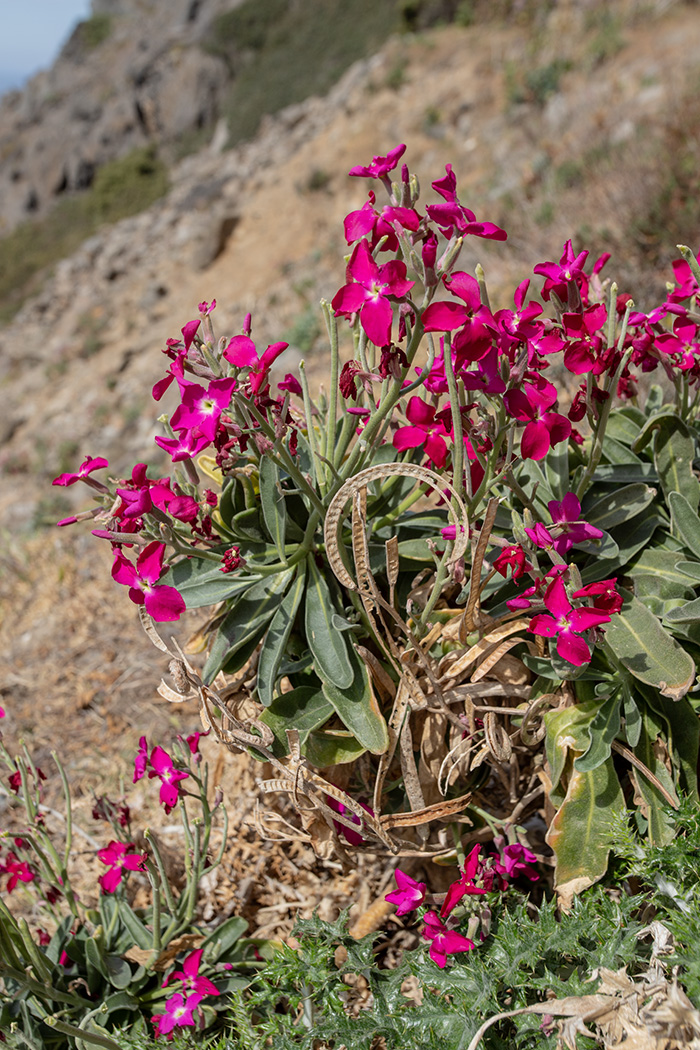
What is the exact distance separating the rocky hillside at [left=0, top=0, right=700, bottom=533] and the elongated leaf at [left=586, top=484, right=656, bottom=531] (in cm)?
334

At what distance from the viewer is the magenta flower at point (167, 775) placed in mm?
1971

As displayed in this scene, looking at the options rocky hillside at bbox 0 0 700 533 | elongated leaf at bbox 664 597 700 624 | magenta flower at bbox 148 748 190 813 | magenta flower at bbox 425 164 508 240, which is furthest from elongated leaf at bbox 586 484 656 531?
rocky hillside at bbox 0 0 700 533

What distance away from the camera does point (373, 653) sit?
73.2 inches

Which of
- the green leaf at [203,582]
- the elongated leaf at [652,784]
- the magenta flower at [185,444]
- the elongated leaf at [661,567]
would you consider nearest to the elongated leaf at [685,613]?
the elongated leaf at [661,567]

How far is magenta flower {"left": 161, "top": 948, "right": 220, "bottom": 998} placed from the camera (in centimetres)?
180

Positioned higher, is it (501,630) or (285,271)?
(501,630)

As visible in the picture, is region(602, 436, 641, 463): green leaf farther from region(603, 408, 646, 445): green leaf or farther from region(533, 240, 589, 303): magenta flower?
region(533, 240, 589, 303): magenta flower

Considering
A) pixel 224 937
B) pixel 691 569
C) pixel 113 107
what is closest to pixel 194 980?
pixel 224 937

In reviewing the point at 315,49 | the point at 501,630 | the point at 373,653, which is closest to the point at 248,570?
the point at 373,653

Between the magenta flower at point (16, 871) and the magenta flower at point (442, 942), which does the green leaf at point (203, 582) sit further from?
the magenta flower at point (16, 871)

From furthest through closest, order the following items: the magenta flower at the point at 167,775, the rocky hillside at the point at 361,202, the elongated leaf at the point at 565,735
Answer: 1. the rocky hillside at the point at 361,202
2. the magenta flower at the point at 167,775
3. the elongated leaf at the point at 565,735

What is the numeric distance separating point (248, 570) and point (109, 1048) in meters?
1.04

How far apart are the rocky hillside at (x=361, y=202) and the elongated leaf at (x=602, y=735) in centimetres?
367

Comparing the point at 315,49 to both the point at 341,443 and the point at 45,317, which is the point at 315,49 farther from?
the point at 341,443
